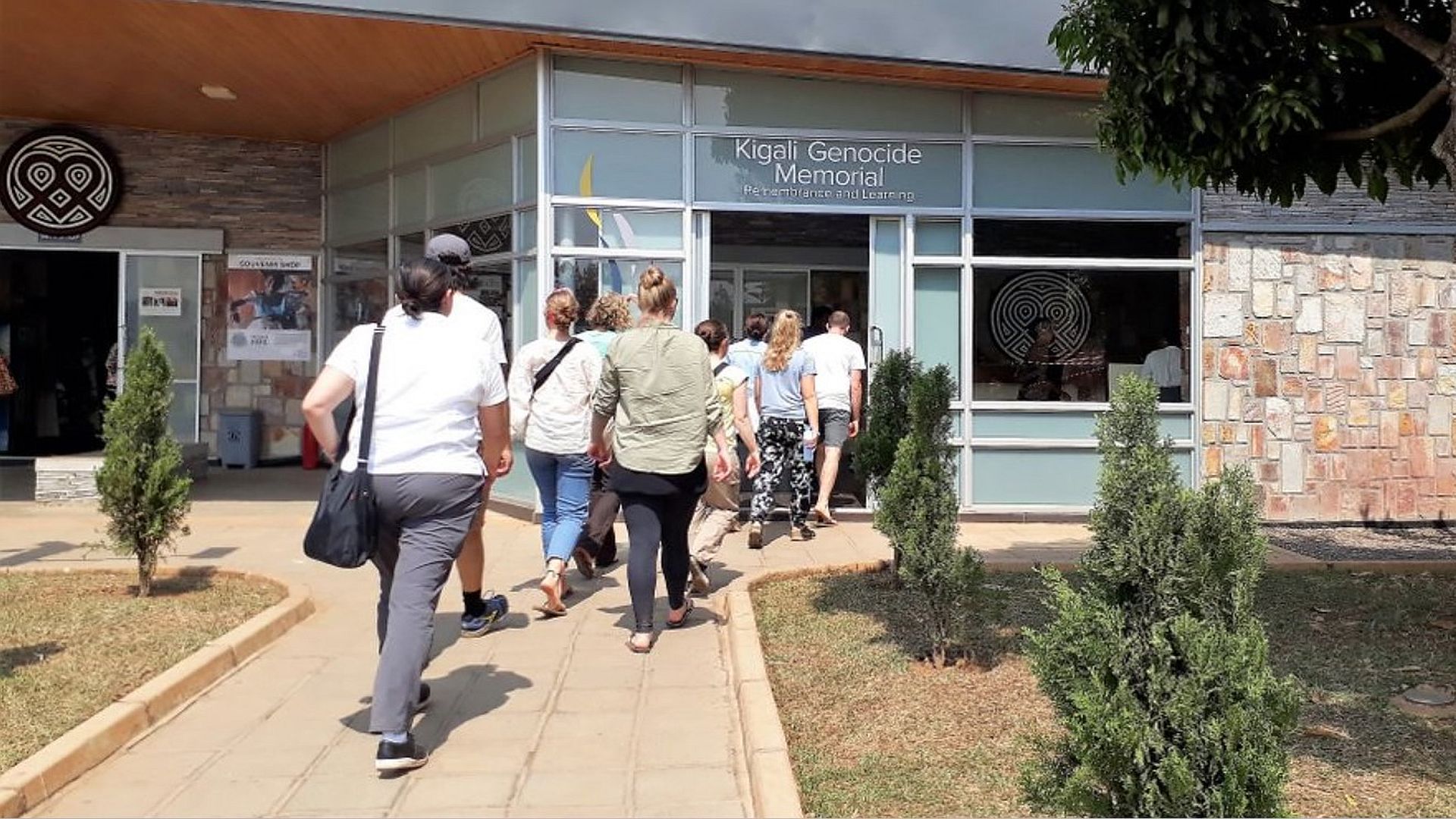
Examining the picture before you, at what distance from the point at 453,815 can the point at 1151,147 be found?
13.8ft

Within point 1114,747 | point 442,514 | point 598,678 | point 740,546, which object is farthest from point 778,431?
point 1114,747

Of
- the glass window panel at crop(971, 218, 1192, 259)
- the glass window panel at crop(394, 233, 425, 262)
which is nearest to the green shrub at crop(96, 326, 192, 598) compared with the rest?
the glass window panel at crop(394, 233, 425, 262)

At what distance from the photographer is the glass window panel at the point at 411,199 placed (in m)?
11.7

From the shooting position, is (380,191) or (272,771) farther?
(380,191)

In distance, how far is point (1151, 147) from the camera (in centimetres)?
572

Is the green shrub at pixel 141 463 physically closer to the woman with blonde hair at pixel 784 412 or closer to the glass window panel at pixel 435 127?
the woman with blonde hair at pixel 784 412

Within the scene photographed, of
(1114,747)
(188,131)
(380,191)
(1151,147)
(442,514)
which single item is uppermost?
(188,131)

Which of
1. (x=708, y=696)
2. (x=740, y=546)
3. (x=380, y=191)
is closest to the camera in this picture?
(x=708, y=696)

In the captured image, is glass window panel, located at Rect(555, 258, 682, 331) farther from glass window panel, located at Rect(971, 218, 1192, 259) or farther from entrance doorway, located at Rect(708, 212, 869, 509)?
glass window panel, located at Rect(971, 218, 1192, 259)

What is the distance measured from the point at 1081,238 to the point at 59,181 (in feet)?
36.1

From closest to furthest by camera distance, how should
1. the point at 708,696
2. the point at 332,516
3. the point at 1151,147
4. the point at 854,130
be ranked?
the point at 332,516 → the point at 708,696 → the point at 1151,147 → the point at 854,130

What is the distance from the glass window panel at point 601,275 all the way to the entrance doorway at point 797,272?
719 mm

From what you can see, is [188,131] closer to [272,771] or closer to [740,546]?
[740,546]

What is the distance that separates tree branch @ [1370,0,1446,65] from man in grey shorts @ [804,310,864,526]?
4.71 m
